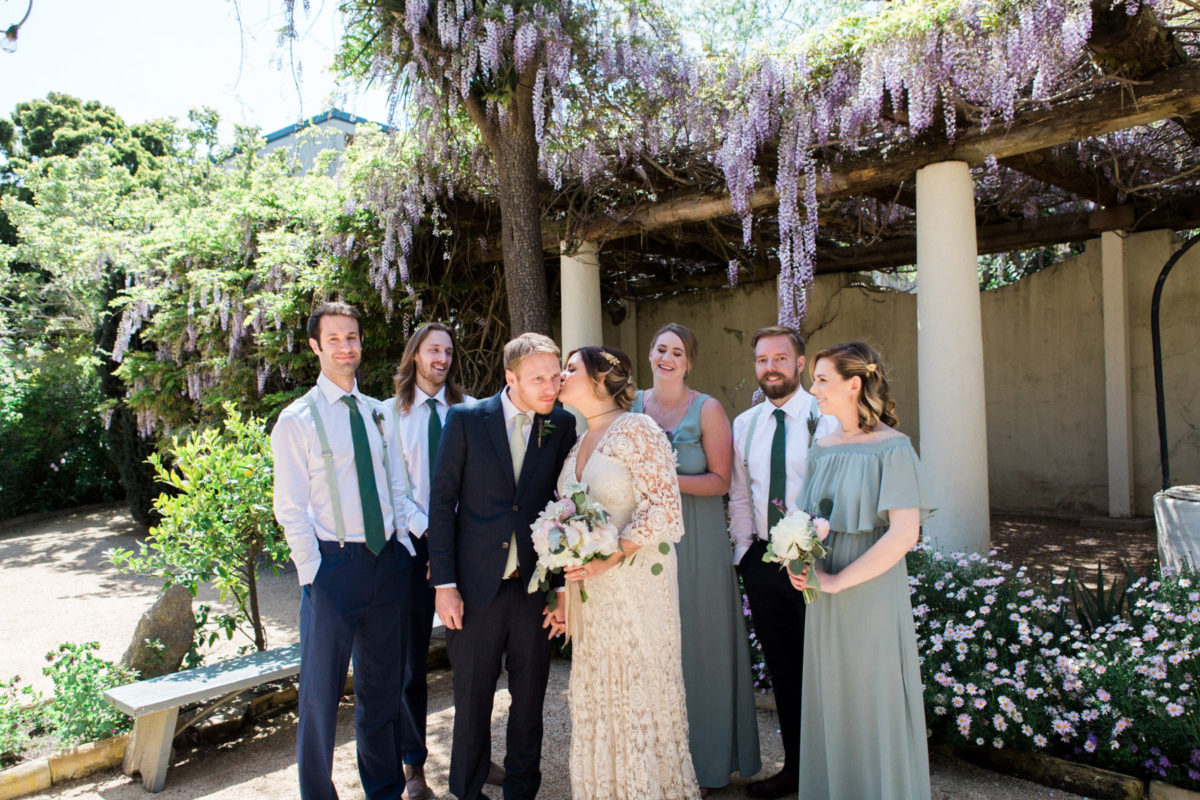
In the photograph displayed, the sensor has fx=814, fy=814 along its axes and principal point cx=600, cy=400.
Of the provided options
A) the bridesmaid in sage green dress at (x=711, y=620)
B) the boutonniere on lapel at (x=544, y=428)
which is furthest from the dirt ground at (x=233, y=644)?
the boutonniere on lapel at (x=544, y=428)

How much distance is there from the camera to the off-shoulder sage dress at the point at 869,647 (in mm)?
2377

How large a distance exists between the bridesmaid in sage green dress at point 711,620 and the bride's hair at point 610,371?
17.1 inches

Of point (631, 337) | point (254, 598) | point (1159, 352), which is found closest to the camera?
point (254, 598)

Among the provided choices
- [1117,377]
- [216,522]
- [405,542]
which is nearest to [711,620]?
[405,542]

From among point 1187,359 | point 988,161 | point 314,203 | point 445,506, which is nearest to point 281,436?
point 445,506

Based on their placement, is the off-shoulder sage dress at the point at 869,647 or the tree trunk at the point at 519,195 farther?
the tree trunk at the point at 519,195

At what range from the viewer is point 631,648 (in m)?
2.51

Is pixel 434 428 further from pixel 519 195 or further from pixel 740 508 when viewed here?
pixel 519 195

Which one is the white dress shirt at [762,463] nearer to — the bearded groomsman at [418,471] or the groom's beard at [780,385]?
the groom's beard at [780,385]

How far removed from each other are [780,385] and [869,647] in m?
1.00

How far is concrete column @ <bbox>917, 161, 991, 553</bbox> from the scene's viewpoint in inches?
210

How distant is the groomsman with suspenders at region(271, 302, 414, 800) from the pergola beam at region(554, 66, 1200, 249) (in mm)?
3652

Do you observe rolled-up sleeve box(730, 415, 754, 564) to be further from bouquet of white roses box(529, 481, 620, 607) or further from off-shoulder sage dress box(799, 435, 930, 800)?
bouquet of white roses box(529, 481, 620, 607)

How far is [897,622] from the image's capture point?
7.89ft
